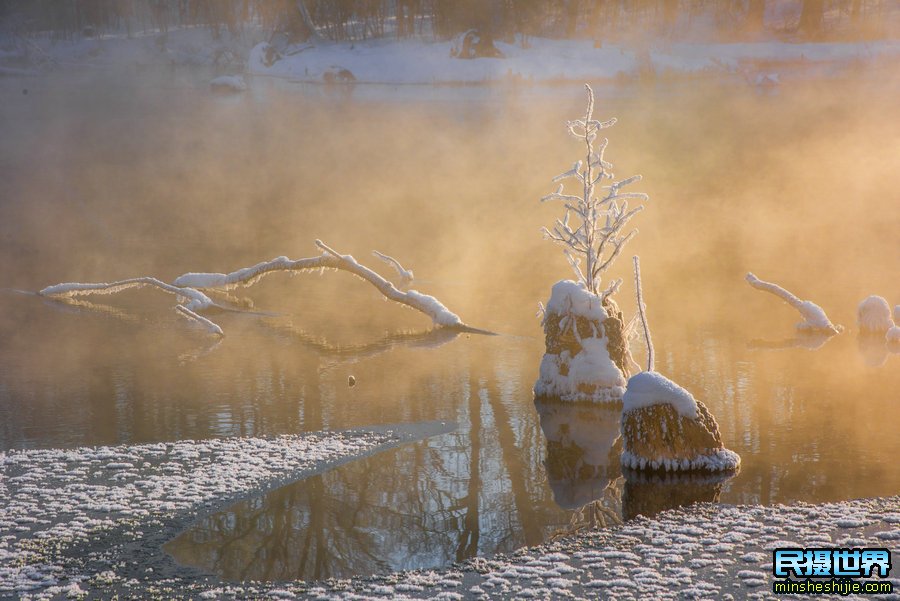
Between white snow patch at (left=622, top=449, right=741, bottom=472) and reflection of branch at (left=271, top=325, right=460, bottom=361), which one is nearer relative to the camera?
white snow patch at (left=622, top=449, right=741, bottom=472)

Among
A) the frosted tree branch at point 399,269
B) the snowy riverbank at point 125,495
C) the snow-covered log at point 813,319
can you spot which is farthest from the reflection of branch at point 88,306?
the snow-covered log at point 813,319

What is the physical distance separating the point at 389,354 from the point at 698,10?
76.9 m

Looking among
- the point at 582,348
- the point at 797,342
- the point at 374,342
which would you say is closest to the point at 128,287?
the point at 374,342

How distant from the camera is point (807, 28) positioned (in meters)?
82.9

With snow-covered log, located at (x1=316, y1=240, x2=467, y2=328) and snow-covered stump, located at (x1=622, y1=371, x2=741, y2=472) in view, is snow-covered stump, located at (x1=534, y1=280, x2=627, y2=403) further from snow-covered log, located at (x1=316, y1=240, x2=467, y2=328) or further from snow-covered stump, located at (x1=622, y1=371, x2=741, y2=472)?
snow-covered log, located at (x1=316, y1=240, x2=467, y2=328)

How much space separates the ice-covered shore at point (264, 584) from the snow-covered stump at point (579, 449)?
1490 millimetres

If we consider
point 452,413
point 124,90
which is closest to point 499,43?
point 124,90

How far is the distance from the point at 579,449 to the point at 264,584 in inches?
237

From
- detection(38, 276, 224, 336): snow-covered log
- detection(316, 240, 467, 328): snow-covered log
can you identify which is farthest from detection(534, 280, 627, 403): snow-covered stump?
detection(38, 276, 224, 336): snow-covered log

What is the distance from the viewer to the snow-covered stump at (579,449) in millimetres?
13039

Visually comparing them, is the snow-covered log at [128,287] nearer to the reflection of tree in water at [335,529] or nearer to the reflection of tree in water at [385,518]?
the reflection of tree in water at [385,518]

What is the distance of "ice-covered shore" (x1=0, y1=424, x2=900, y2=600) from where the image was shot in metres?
9.59

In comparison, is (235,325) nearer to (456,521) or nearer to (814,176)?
(456,521)

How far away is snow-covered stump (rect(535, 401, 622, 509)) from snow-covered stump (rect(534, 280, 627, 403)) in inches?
10.1
